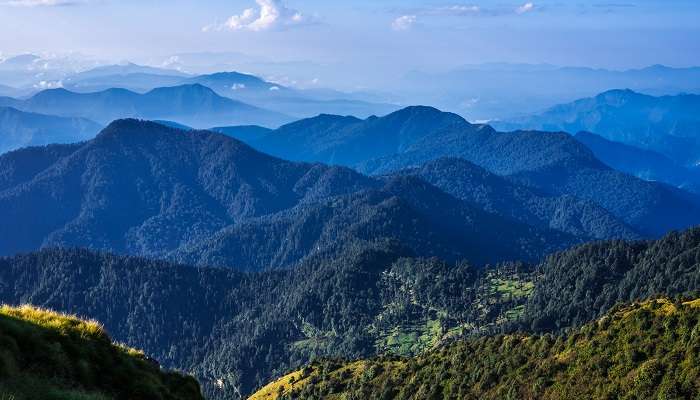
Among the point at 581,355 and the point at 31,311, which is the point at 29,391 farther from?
the point at 581,355

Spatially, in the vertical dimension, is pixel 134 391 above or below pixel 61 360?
below

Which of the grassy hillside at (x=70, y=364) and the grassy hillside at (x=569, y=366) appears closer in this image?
the grassy hillside at (x=70, y=364)

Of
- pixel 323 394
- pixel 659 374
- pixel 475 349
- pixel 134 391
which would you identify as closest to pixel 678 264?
pixel 475 349

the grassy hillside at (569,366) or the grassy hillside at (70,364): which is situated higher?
the grassy hillside at (70,364)

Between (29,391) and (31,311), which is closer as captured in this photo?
(29,391)

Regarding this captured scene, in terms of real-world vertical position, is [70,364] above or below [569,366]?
above

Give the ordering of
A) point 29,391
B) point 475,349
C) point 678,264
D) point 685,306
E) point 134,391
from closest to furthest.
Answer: point 29,391 → point 134,391 → point 685,306 → point 475,349 → point 678,264
